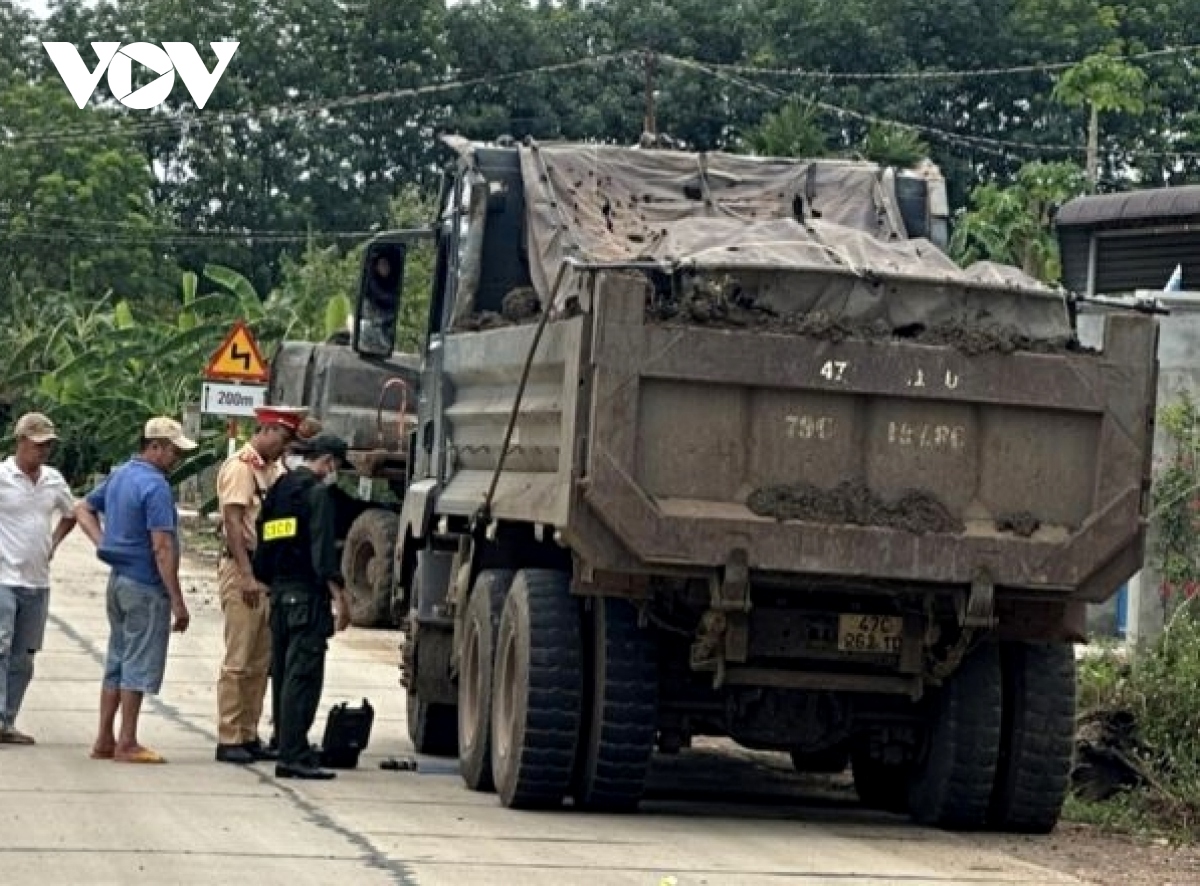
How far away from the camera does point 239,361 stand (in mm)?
31547

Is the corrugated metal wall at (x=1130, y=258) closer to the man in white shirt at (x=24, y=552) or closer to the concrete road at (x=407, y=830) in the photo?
the concrete road at (x=407, y=830)

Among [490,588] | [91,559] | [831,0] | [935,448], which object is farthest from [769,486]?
[831,0]

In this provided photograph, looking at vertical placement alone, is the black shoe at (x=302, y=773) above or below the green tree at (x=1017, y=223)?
below

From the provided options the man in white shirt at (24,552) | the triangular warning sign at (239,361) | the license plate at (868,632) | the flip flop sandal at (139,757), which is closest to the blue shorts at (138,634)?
the flip flop sandal at (139,757)

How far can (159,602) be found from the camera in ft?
52.2

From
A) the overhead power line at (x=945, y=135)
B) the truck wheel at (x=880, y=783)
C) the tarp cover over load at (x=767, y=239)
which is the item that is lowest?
the truck wheel at (x=880, y=783)

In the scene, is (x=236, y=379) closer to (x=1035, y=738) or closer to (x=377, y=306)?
(x=377, y=306)

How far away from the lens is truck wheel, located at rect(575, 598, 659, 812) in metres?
13.6

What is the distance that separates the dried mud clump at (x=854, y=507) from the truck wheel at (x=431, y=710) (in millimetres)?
3855

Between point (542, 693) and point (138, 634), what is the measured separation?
3.02 meters

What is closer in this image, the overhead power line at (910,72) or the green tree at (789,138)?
the green tree at (789,138)

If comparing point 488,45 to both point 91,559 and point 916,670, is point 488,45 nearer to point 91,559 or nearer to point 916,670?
point 91,559

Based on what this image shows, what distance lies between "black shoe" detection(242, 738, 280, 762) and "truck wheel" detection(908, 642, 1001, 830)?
380 centimetres

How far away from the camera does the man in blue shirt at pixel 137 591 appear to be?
51.7ft
